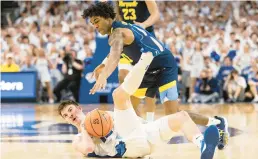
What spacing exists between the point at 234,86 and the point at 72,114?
364 inches

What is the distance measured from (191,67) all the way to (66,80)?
314cm

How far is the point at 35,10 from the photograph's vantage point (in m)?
19.4

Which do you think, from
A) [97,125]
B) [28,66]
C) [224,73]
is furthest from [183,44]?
[97,125]

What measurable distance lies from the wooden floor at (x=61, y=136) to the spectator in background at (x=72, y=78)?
1.65 meters

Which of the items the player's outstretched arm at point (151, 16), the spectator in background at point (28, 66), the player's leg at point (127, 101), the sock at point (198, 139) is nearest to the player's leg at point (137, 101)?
the player's outstretched arm at point (151, 16)

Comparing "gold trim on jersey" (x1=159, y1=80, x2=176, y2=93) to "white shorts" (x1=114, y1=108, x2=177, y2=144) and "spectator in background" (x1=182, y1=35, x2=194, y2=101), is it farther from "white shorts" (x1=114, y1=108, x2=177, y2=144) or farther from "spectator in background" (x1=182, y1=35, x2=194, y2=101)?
"spectator in background" (x1=182, y1=35, x2=194, y2=101)

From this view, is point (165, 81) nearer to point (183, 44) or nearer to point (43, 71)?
point (43, 71)

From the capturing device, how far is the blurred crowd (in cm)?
1527

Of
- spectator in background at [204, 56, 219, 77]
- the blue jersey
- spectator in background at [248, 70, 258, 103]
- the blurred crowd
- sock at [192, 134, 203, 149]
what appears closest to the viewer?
sock at [192, 134, 203, 149]

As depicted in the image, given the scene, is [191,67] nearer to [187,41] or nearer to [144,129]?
[187,41]

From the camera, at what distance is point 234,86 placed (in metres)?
15.2

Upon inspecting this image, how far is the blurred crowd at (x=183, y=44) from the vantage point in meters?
15.3

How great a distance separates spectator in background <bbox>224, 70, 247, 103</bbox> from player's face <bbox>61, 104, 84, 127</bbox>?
29.8 feet

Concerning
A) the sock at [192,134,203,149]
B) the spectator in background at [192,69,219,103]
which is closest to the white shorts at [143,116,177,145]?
the sock at [192,134,203,149]
